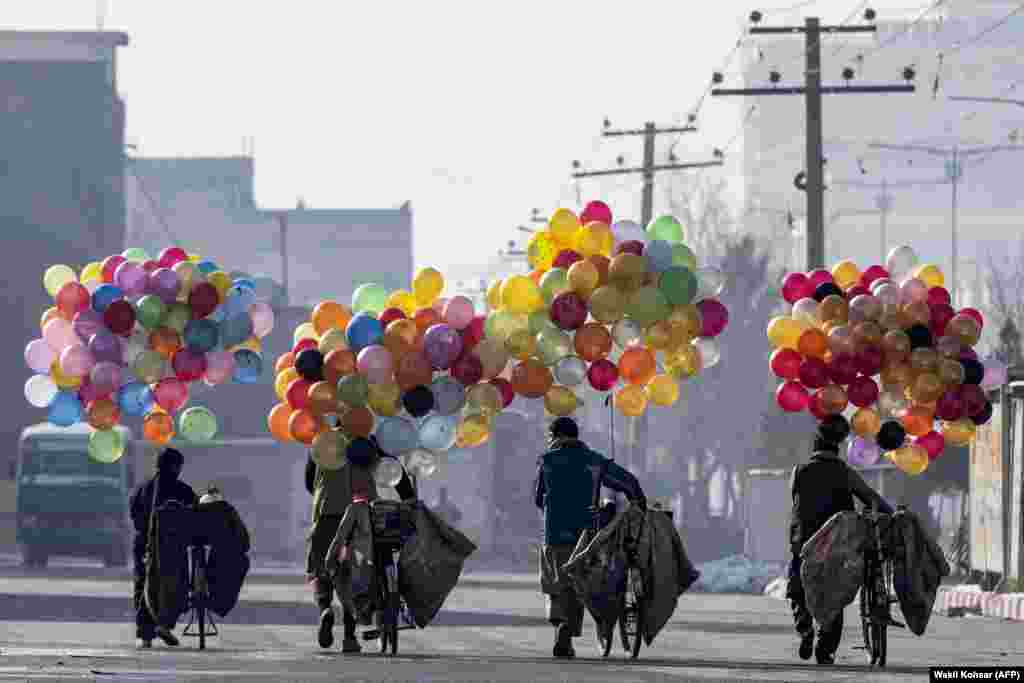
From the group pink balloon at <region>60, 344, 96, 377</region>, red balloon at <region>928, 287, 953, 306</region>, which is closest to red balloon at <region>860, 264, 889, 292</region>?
red balloon at <region>928, 287, 953, 306</region>

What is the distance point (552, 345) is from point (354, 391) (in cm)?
225

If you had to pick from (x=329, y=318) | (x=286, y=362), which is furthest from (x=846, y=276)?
(x=286, y=362)

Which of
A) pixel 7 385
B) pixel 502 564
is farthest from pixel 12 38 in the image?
pixel 502 564

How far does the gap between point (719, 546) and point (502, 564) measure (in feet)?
35.2

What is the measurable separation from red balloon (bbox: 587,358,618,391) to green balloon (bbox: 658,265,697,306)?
2.86 feet

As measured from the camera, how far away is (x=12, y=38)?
85.1 metres

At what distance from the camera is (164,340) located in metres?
26.4

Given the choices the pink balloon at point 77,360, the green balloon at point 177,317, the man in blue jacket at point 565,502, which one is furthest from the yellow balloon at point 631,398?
the pink balloon at point 77,360

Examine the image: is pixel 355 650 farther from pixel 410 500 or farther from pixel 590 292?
pixel 590 292

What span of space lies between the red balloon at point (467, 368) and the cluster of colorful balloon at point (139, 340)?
2586mm

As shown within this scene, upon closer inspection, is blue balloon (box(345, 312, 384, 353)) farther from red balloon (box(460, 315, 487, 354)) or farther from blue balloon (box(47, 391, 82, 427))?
blue balloon (box(47, 391, 82, 427))

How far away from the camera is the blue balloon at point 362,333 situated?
2452 cm

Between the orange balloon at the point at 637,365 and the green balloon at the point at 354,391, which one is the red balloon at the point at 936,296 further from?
the green balloon at the point at 354,391

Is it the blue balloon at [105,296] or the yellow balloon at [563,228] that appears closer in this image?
the yellow balloon at [563,228]
